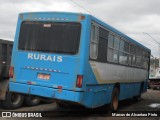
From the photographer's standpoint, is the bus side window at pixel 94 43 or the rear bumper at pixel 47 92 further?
the bus side window at pixel 94 43

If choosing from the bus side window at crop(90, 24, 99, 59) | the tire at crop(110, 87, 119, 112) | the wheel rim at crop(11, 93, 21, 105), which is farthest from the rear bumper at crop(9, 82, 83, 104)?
the tire at crop(110, 87, 119, 112)

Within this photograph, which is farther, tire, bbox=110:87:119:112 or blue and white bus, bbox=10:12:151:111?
tire, bbox=110:87:119:112

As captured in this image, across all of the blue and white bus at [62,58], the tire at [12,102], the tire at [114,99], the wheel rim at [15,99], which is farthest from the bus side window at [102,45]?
the wheel rim at [15,99]

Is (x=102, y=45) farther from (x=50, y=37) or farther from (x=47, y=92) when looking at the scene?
(x=47, y=92)

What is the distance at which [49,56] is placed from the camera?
11453 millimetres

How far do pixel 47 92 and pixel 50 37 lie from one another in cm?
169

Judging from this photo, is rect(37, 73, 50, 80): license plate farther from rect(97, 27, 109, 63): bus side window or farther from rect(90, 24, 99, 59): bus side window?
rect(97, 27, 109, 63): bus side window

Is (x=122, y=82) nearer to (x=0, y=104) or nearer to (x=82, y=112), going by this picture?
(x=82, y=112)

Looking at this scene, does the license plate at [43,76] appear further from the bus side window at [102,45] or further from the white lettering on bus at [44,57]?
the bus side window at [102,45]

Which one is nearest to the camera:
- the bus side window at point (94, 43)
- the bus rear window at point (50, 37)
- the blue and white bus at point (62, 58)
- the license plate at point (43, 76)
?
the blue and white bus at point (62, 58)

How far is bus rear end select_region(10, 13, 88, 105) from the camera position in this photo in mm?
11045

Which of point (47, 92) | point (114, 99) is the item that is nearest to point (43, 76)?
point (47, 92)

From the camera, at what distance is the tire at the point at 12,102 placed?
45.8 ft

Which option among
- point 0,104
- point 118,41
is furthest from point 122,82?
point 0,104
